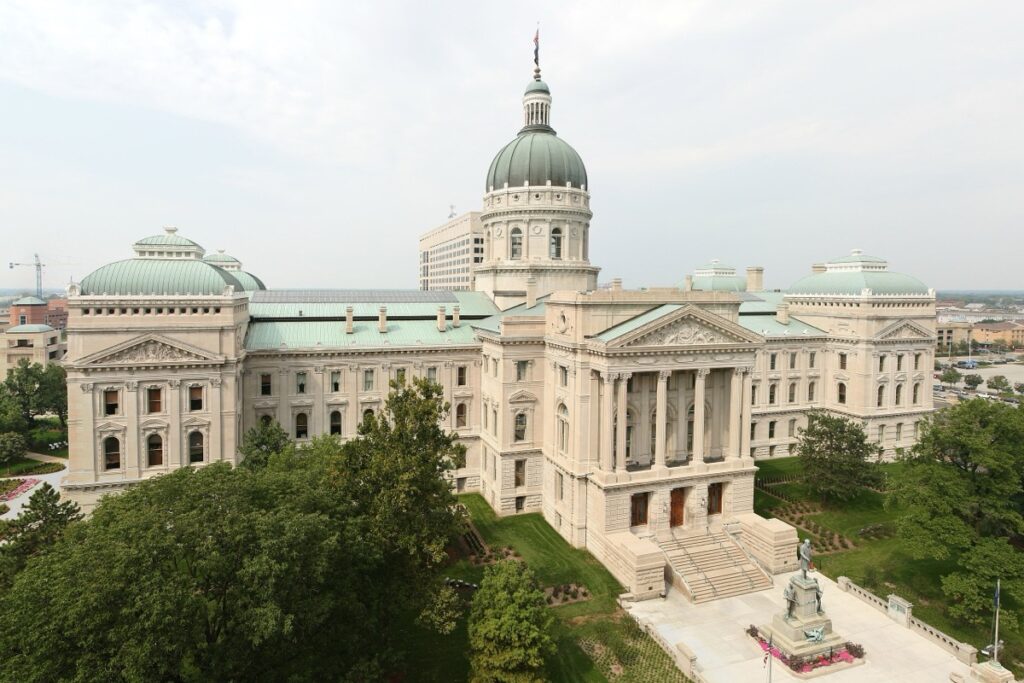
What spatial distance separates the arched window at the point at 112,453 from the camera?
45625mm

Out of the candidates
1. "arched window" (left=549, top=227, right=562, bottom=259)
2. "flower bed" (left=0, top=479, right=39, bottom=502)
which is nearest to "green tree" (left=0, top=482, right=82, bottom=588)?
"flower bed" (left=0, top=479, right=39, bottom=502)

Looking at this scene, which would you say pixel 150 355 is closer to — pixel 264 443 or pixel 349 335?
pixel 264 443

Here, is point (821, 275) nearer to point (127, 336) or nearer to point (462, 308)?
point (462, 308)

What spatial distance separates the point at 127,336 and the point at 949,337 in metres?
229

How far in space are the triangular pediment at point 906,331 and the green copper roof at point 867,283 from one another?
353 cm

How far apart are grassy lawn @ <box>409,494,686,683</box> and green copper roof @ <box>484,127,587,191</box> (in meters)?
36.5

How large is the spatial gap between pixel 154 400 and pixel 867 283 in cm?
6991

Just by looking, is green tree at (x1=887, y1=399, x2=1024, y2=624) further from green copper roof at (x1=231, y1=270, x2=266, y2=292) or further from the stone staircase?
green copper roof at (x1=231, y1=270, x2=266, y2=292)

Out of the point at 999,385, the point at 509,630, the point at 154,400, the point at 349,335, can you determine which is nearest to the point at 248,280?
the point at 349,335

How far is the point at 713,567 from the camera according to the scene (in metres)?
43.0

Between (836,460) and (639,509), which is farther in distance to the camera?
(836,460)

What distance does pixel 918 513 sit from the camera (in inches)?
1486

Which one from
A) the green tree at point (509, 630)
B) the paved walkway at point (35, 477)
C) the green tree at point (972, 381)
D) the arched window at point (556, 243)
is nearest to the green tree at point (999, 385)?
the green tree at point (972, 381)

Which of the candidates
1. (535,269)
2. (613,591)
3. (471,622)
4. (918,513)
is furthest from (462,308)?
(918,513)
